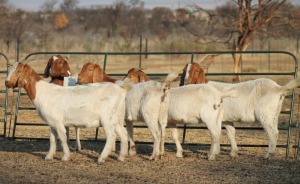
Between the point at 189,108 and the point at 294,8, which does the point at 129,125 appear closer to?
the point at 189,108

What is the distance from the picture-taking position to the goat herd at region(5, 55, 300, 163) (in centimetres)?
1255

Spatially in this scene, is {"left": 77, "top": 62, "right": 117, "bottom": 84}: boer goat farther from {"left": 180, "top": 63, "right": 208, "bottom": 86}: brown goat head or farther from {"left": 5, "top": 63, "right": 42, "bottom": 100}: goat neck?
{"left": 180, "top": 63, "right": 208, "bottom": 86}: brown goat head

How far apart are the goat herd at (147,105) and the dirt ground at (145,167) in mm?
286

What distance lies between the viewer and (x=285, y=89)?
42.4 ft

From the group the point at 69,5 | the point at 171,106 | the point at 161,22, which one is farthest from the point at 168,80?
the point at 69,5

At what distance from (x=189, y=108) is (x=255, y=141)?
4.01m

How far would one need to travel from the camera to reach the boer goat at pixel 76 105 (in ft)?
41.0

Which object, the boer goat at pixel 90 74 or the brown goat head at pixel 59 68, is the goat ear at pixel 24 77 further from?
the brown goat head at pixel 59 68

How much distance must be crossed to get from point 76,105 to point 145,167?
1543 mm

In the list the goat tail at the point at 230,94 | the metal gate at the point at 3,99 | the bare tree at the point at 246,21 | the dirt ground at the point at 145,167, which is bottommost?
the dirt ground at the point at 145,167

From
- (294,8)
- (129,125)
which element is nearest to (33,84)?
(129,125)

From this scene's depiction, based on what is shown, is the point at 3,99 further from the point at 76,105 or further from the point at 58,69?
the point at 76,105

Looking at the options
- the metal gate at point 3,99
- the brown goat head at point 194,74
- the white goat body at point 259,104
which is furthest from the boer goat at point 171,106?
the metal gate at point 3,99

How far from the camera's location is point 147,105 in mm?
12914
